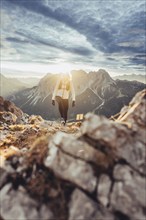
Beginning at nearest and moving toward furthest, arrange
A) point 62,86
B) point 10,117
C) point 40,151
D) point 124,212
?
point 124,212, point 40,151, point 62,86, point 10,117

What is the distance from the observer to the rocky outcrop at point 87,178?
10508mm

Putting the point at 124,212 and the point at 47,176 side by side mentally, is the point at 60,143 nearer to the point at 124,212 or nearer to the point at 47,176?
the point at 47,176

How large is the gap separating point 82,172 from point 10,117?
32677mm

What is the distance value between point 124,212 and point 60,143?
3.89 meters

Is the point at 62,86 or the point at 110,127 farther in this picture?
the point at 62,86

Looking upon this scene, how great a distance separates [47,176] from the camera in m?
11.4

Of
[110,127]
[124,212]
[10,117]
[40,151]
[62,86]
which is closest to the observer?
[124,212]

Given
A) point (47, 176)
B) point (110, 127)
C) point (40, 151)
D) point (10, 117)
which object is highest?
point (110, 127)

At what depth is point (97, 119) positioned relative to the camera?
38.0 ft

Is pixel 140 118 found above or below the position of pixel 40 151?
above

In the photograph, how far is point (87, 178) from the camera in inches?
429

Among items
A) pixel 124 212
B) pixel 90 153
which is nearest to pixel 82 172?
pixel 90 153

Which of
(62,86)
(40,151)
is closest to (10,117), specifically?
(62,86)

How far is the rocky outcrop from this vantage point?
34.5ft
